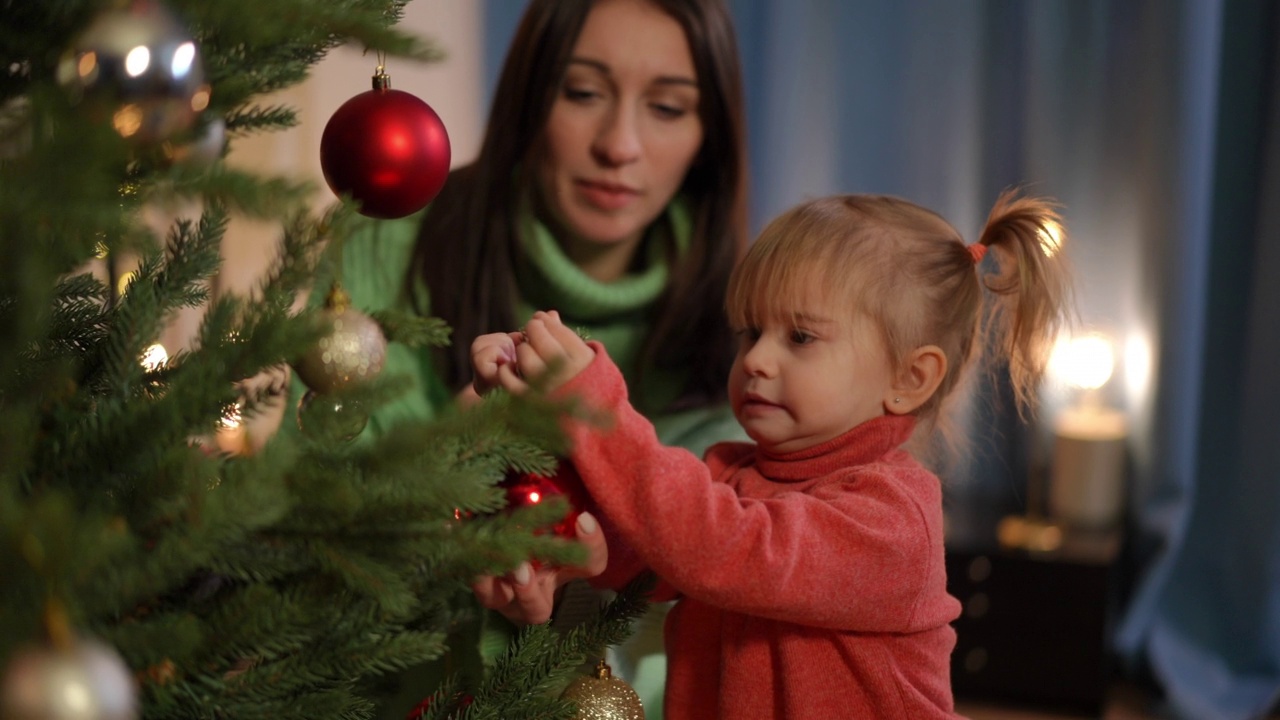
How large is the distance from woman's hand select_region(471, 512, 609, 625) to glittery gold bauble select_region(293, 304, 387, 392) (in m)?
0.16

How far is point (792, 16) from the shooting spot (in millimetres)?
2852

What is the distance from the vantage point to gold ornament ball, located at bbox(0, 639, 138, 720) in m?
0.36

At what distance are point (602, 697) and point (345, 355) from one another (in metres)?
0.29

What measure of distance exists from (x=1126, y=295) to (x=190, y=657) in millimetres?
2531

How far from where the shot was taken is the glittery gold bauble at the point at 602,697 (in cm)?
74

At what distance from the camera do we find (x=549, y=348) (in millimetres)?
747

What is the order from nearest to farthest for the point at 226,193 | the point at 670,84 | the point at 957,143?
the point at 226,193 → the point at 670,84 → the point at 957,143

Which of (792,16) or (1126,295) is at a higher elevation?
(792,16)

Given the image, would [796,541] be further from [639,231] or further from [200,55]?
[639,231]

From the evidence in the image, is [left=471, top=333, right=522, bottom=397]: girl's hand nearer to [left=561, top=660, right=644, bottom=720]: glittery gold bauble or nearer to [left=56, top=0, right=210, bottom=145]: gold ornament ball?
[left=561, top=660, right=644, bottom=720]: glittery gold bauble

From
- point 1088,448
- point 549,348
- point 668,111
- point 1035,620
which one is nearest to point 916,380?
point 549,348

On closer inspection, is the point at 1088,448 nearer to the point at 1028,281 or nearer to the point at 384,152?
the point at 1028,281

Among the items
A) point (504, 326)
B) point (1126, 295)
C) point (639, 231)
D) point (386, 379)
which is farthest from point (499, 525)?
point (1126, 295)

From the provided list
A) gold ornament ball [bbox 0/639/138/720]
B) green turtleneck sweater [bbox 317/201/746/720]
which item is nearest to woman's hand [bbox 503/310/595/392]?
gold ornament ball [bbox 0/639/138/720]
